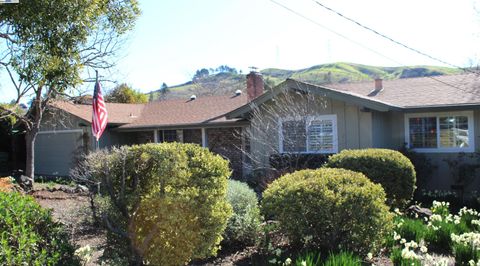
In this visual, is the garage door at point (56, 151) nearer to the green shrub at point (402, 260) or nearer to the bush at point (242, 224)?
the bush at point (242, 224)

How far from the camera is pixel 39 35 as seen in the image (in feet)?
22.1

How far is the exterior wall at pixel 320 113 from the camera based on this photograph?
1528cm

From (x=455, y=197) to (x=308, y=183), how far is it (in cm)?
817

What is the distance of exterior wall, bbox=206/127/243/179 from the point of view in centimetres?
1933

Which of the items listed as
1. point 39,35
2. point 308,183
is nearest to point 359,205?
point 308,183

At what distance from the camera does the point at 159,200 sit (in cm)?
554

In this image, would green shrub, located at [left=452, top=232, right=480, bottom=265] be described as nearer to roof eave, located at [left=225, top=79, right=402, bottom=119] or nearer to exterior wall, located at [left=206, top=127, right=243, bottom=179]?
roof eave, located at [left=225, top=79, right=402, bottom=119]

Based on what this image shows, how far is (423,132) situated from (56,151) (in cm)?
1792

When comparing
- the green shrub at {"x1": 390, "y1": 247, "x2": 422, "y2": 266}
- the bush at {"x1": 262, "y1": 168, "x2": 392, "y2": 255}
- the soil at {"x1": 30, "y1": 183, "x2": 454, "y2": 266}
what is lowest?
the soil at {"x1": 30, "y1": 183, "x2": 454, "y2": 266}

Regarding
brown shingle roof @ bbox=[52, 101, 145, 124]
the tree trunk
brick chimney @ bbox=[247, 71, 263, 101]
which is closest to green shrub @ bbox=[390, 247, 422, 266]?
brick chimney @ bbox=[247, 71, 263, 101]

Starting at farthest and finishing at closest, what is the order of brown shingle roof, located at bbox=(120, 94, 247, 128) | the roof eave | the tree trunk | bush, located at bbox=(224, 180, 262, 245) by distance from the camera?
1. brown shingle roof, located at bbox=(120, 94, 247, 128)
2. the tree trunk
3. the roof eave
4. bush, located at bbox=(224, 180, 262, 245)

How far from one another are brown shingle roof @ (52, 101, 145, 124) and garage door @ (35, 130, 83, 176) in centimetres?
104

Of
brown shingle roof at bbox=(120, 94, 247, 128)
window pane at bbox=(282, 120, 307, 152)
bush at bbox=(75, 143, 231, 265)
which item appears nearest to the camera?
bush at bbox=(75, 143, 231, 265)

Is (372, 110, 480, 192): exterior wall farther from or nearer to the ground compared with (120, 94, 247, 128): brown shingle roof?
nearer to the ground
